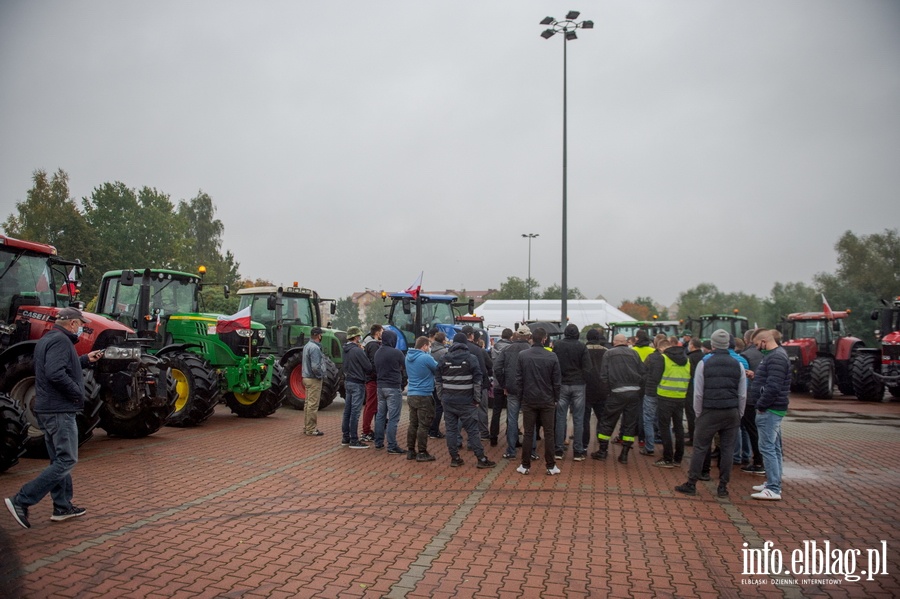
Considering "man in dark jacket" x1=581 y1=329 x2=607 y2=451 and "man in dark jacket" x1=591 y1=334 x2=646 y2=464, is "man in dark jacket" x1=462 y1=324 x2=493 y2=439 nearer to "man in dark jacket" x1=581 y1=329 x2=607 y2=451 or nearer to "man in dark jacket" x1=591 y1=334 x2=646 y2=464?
"man in dark jacket" x1=581 y1=329 x2=607 y2=451

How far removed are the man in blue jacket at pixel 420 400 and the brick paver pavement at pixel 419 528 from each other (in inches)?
10.7

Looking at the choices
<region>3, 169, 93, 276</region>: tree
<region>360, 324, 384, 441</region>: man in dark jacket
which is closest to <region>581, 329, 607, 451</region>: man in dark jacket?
<region>360, 324, 384, 441</region>: man in dark jacket

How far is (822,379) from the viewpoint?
18391 millimetres

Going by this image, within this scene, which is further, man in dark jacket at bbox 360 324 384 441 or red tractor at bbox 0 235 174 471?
man in dark jacket at bbox 360 324 384 441

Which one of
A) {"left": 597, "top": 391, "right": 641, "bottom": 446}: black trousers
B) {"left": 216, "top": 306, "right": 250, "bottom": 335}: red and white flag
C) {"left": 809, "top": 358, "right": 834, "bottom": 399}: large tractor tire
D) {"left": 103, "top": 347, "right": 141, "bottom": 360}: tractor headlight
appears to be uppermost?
{"left": 216, "top": 306, "right": 250, "bottom": 335}: red and white flag

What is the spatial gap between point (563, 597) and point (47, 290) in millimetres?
8726

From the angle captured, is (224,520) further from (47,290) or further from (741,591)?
(47,290)

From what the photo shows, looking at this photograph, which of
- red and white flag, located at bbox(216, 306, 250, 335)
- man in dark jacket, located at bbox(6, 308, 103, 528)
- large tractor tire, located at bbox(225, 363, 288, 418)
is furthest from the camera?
large tractor tire, located at bbox(225, 363, 288, 418)

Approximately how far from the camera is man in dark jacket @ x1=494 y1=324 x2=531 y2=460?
9.10 metres

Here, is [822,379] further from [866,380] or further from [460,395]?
[460,395]

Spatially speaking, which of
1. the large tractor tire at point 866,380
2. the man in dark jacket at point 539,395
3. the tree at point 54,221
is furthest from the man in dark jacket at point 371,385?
the tree at point 54,221

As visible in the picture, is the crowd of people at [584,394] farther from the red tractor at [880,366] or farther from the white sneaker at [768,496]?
the red tractor at [880,366]

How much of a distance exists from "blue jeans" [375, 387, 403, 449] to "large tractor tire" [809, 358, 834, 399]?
577 inches

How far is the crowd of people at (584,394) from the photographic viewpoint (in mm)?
6922
